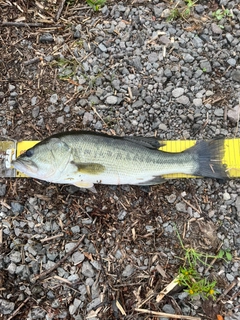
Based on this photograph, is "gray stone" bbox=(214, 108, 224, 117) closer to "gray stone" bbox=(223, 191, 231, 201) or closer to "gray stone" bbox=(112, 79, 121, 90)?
"gray stone" bbox=(223, 191, 231, 201)

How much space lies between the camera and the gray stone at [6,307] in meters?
4.46

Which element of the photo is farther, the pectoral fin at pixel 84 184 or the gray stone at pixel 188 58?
the gray stone at pixel 188 58

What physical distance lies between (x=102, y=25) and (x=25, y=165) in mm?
2493

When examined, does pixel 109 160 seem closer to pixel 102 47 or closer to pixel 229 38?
pixel 102 47

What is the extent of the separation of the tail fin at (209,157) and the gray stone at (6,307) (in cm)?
294

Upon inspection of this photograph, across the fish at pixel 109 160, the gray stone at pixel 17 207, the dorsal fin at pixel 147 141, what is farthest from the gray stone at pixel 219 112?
the gray stone at pixel 17 207

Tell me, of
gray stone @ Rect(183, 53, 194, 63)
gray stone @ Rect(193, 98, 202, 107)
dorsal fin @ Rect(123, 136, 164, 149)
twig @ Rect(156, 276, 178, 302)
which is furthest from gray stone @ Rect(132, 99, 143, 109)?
twig @ Rect(156, 276, 178, 302)

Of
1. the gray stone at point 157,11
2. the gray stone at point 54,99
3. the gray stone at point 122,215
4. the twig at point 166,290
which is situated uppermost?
the gray stone at point 157,11

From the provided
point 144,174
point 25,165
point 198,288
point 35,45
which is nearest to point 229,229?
point 198,288

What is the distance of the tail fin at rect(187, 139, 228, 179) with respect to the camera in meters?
4.43

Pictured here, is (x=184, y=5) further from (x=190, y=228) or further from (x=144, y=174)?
(x=190, y=228)

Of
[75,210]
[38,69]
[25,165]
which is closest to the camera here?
[25,165]

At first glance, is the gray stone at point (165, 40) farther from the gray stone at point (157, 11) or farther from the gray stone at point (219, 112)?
the gray stone at point (219, 112)

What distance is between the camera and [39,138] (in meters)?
4.99
